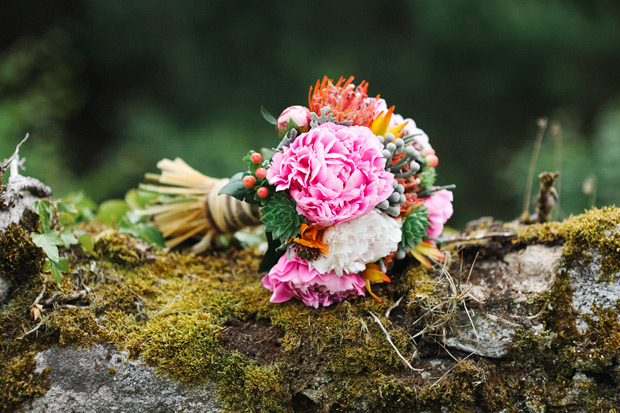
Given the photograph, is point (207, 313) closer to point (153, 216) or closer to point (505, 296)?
point (153, 216)

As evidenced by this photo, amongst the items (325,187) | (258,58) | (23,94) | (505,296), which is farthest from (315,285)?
(258,58)

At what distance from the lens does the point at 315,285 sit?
149 centimetres

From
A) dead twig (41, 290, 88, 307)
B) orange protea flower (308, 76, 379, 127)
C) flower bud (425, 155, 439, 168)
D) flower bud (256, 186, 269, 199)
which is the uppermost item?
orange protea flower (308, 76, 379, 127)

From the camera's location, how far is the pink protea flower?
148 cm

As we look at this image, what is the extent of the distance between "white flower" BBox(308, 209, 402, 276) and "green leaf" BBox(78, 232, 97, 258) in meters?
0.83

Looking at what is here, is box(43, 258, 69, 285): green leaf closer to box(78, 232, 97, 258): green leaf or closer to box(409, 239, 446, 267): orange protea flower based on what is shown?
box(78, 232, 97, 258): green leaf

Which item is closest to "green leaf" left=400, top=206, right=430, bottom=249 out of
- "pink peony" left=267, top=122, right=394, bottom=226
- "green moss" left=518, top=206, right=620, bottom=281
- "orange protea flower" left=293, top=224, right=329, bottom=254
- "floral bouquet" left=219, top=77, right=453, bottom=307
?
"floral bouquet" left=219, top=77, right=453, bottom=307

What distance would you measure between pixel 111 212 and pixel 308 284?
143 cm

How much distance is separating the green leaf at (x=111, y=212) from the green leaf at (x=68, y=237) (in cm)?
73

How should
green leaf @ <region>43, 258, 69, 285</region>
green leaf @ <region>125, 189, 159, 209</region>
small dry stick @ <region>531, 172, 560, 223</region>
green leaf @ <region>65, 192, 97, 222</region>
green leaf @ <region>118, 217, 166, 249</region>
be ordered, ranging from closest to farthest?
green leaf @ <region>43, 258, 69, 285</region>
small dry stick @ <region>531, 172, 560, 223</region>
green leaf @ <region>118, 217, 166, 249</region>
green leaf @ <region>65, 192, 97, 222</region>
green leaf @ <region>125, 189, 159, 209</region>

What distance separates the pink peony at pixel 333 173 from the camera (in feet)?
4.40

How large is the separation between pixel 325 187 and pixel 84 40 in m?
4.54

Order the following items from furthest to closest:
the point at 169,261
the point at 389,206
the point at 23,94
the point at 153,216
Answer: the point at 23,94, the point at 153,216, the point at 169,261, the point at 389,206

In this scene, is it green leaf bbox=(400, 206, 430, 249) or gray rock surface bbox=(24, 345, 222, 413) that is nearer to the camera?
gray rock surface bbox=(24, 345, 222, 413)
